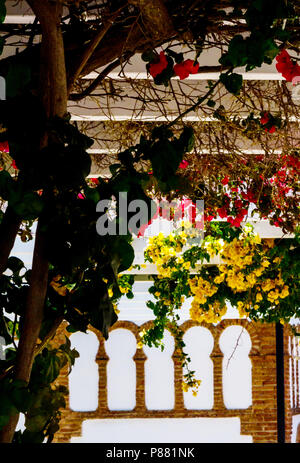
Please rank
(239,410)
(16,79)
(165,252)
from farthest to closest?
(239,410)
(165,252)
(16,79)

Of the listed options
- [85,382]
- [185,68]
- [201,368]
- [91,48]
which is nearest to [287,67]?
[185,68]

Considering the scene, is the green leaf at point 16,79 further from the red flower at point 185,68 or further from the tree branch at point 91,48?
the red flower at point 185,68

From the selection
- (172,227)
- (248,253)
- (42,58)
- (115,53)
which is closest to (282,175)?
(248,253)

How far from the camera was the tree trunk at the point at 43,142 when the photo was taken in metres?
1.04

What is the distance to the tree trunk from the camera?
41.1 inches

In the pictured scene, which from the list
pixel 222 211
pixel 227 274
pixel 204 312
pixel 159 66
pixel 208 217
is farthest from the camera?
pixel 204 312

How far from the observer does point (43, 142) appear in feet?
3.47

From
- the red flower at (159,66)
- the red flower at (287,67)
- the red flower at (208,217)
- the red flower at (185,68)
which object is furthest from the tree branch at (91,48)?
the red flower at (208,217)

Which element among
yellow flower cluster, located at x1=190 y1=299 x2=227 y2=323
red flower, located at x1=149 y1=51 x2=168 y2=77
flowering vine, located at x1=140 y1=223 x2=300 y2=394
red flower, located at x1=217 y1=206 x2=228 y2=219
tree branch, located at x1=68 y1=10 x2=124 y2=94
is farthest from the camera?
yellow flower cluster, located at x1=190 y1=299 x2=227 y2=323

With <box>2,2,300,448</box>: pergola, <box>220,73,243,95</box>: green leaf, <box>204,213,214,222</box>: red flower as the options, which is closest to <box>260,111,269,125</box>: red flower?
<box>2,2,300,448</box>: pergola

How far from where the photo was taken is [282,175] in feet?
11.3

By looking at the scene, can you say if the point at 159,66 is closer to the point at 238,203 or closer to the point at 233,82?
the point at 233,82

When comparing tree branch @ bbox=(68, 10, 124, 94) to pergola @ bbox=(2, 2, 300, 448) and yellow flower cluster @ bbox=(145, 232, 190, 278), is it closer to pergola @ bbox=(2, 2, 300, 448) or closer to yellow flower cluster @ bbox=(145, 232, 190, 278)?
pergola @ bbox=(2, 2, 300, 448)

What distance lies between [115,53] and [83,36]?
0.07m
